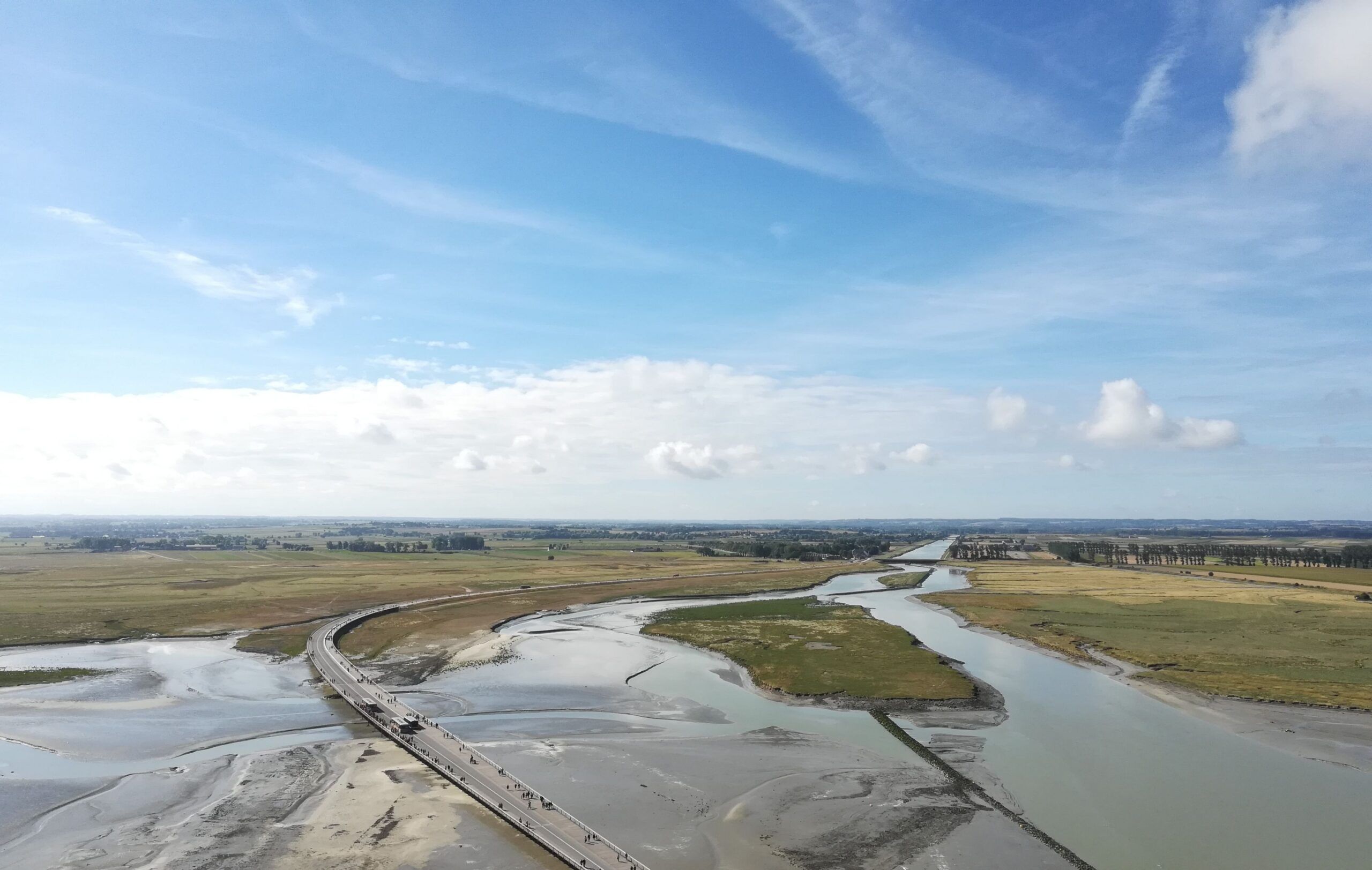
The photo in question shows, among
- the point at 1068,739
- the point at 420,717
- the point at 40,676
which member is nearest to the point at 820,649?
the point at 1068,739

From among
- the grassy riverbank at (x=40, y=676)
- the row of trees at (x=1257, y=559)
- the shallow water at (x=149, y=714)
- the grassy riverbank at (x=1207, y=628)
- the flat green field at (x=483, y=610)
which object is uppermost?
the row of trees at (x=1257, y=559)

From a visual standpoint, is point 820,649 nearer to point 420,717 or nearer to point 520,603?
point 420,717

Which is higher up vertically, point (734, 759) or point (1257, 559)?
point (1257, 559)

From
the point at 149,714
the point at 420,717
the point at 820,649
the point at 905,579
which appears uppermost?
the point at 905,579

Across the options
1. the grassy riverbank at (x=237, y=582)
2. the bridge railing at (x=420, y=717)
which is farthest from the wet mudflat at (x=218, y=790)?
the grassy riverbank at (x=237, y=582)

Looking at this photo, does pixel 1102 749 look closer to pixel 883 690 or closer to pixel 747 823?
pixel 883 690

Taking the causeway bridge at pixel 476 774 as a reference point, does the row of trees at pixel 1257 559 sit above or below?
above

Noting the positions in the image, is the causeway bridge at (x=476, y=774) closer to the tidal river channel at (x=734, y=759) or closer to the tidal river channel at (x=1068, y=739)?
the tidal river channel at (x=734, y=759)
